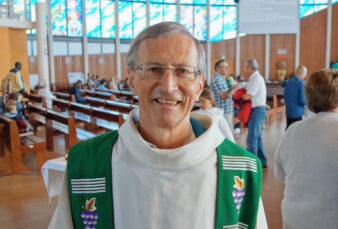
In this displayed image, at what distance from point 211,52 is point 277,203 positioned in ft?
57.0

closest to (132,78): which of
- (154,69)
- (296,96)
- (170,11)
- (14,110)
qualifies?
(154,69)

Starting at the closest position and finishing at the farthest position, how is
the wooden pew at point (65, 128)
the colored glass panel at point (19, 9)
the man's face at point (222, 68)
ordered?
the man's face at point (222, 68)
the wooden pew at point (65, 128)
the colored glass panel at point (19, 9)

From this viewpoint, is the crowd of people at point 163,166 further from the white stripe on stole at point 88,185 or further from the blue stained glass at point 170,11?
the blue stained glass at point 170,11

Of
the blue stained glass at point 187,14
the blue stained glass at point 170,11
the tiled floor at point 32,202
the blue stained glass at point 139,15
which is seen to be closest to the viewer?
the tiled floor at point 32,202

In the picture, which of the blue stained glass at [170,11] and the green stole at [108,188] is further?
the blue stained glass at [170,11]

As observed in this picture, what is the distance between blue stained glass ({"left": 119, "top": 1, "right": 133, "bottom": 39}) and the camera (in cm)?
1911

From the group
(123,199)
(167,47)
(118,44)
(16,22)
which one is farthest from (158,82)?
(118,44)

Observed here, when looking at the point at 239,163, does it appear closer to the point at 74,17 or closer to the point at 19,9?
the point at 19,9

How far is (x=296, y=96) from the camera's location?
5.26 meters

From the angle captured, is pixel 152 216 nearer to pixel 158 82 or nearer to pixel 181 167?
pixel 181 167

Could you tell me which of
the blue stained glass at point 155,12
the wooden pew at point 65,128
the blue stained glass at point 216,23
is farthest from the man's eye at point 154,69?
the blue stained glass at point 216,23

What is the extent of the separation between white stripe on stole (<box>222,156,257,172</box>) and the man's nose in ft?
1.02

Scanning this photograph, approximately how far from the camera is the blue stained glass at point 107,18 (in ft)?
61.3

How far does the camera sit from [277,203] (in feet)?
13.1
